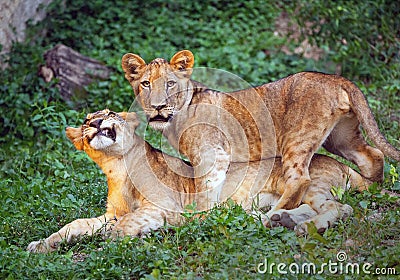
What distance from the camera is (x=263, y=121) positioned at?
22.2 feet

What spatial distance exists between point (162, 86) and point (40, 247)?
1790mm

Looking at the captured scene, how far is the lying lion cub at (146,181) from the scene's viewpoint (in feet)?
20.6

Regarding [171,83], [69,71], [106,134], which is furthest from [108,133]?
[69,71]

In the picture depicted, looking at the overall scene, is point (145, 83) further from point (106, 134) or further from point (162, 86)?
point (106, 134)

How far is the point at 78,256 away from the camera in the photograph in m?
5.89

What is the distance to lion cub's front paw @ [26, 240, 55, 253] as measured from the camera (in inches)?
234

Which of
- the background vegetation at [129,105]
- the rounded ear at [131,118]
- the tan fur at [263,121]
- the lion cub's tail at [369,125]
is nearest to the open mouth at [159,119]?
the tan fur at [263,121]

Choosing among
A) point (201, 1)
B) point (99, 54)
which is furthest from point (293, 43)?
point (99, 54)

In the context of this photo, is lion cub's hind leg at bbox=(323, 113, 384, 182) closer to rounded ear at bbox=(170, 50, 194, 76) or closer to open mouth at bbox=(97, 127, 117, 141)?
rounded ear at bbox=(170, 50, 194, 76)

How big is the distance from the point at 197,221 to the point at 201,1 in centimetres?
719

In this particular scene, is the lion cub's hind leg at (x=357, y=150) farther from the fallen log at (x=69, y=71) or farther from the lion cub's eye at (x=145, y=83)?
the fallen log at (x=69, y=71)

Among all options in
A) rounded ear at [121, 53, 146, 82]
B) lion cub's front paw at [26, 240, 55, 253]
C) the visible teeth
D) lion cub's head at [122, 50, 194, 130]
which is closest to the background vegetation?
lion cub's front paw at [26, 240, 55, 253]

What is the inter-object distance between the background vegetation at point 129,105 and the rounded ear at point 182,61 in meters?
1.44

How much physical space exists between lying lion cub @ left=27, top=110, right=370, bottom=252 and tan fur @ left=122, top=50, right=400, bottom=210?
0.51 ft
